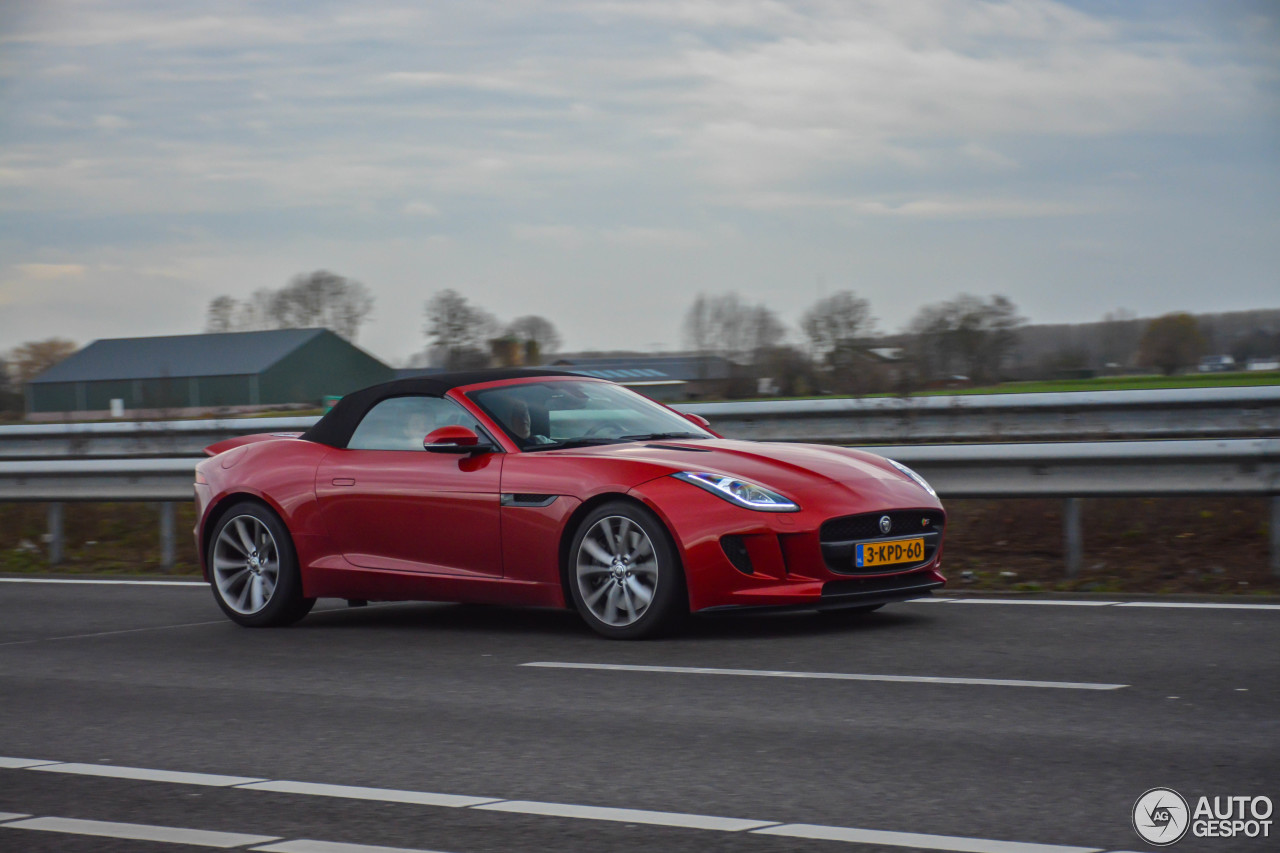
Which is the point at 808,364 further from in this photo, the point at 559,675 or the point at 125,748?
the point at 125,748

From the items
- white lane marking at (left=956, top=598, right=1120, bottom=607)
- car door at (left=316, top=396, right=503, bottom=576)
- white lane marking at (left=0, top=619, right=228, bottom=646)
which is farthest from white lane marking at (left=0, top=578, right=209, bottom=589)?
white lane marking at (left=956, top=598, right=1120, bottom=607)

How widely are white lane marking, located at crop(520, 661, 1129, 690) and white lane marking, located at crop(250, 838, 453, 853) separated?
2.66 m

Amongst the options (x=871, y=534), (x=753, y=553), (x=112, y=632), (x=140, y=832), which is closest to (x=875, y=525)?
(x=871, y=534)

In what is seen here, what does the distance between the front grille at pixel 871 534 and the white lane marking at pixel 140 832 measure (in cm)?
363

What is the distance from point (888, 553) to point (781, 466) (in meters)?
0.67

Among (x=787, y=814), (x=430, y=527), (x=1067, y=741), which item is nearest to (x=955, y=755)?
(x=1067, y=741)

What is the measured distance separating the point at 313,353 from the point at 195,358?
6351 millimetres

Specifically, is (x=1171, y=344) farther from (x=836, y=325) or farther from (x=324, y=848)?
(x=324, y=848)

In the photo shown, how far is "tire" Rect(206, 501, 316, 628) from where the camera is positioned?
847 cm

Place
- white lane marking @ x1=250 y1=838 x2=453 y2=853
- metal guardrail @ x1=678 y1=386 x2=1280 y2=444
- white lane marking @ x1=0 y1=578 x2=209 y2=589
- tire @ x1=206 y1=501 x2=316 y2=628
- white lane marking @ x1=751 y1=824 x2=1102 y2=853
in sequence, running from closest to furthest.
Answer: white lane marking @ x1=751 y1=824 x2=1102 y2=853
white lane marking @ x1=250 y1=838 x2=453 y2=853
tire @ x1=206 y1=501 x2=316 y2=628
white lane marking @ x1=0 y1=578 x2=209 y2=589
metal guardrail @ x1=678 y1=386 x2=1280 y2=444

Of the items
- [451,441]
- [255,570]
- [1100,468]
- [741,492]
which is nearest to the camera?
[741,492]

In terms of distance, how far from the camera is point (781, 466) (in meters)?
7.40

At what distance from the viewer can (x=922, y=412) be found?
1407cm

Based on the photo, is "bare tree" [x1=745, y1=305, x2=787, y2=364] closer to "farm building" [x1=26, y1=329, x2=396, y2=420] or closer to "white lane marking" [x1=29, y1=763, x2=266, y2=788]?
"white lane marking" [x1=29, y1=763, x2=266, y2=788]
